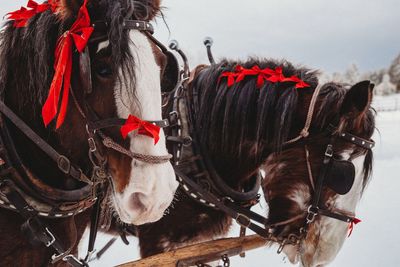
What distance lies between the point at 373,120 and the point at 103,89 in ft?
4.93

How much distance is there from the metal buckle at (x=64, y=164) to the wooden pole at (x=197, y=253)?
62cm

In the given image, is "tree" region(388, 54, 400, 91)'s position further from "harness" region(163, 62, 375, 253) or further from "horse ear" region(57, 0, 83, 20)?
"horse ear" region(57, 0, 83, 20)

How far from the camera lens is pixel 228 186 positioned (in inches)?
91.8

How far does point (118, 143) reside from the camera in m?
1.30

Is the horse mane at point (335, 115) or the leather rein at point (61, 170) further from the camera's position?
the horse mane at point (335, 115)

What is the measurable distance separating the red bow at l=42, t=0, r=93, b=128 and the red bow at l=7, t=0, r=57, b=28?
0.18 metres

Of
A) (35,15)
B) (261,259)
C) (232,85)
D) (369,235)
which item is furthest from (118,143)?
(369,235)

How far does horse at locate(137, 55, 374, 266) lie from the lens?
2104 mm

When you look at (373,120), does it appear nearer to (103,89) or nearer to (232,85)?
(232,85)

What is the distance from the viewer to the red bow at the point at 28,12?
58.1 inches

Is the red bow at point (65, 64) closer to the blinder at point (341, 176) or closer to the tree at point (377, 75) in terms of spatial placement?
the blinder at point (341, 176)

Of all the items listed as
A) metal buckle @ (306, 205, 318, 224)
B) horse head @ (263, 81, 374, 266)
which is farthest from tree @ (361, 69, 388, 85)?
metal buckle @ (306, 205, 318, 224)

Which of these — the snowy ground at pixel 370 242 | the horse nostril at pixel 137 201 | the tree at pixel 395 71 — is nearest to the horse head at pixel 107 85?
the horse nostril at pixel 137 201

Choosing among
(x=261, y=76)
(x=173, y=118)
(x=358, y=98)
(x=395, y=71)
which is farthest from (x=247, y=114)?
(x=395, y=71)
